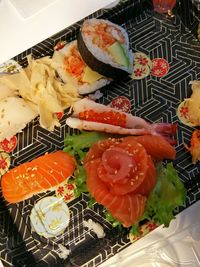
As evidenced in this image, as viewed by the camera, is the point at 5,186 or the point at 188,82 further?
the point at 188,82

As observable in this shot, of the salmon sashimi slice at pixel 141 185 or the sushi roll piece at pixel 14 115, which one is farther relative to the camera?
the sushi roll piece at pixel 14 115

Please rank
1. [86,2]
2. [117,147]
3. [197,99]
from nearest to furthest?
[117,147] < [197,99] < [86,2]

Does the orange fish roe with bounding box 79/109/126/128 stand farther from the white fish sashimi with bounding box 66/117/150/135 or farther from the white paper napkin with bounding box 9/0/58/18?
the white paper napkin with bounding box 9/0/58/18

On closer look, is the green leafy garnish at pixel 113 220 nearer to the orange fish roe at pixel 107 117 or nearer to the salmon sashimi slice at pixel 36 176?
the salmon sashimi slice at pixel 36 176

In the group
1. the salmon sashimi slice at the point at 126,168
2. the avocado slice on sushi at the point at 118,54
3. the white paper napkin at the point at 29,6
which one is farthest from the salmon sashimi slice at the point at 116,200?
the white paper napkin at the point at 29,6

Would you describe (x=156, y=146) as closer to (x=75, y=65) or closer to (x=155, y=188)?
(x=155, y=188)

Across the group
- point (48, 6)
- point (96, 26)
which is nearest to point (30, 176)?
point (96, 26)

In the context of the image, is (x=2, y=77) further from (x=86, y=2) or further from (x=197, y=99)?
(x=197, y=99)

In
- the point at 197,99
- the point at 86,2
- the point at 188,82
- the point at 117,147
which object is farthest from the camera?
the point at 86,2
